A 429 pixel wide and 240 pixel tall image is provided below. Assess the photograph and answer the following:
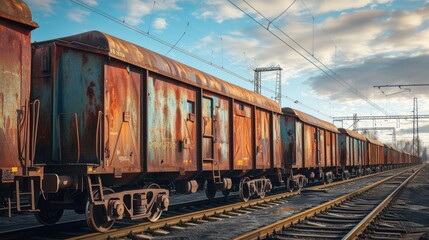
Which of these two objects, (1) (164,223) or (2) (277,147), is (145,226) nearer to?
(1) (164,223)

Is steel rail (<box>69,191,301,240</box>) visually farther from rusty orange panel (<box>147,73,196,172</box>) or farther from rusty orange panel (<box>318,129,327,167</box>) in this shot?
rusty orange panel (<box>318,129,327,167</box>)

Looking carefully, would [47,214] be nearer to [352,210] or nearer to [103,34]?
[103,34]

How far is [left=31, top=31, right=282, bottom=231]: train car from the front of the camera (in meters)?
7.68

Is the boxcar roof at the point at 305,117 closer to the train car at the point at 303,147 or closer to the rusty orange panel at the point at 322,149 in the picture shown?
the train car at the point at 303,147

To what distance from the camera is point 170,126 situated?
9789 mm

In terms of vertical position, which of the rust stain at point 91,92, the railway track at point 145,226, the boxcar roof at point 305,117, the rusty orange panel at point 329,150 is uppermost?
the boxcar roof at point 305,117

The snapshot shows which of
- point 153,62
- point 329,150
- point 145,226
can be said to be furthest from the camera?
point 329,150

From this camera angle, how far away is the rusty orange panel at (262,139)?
14.7 m

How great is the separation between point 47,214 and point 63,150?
1.86 m

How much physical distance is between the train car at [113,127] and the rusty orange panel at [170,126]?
0.02 meters

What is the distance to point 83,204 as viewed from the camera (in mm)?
8117

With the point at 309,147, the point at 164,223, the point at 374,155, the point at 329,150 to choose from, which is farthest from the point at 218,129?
the point at 374,155

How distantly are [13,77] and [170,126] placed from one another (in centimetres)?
414

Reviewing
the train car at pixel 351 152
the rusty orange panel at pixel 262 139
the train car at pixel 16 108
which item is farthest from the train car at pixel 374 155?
the train car at pixel 16 108
